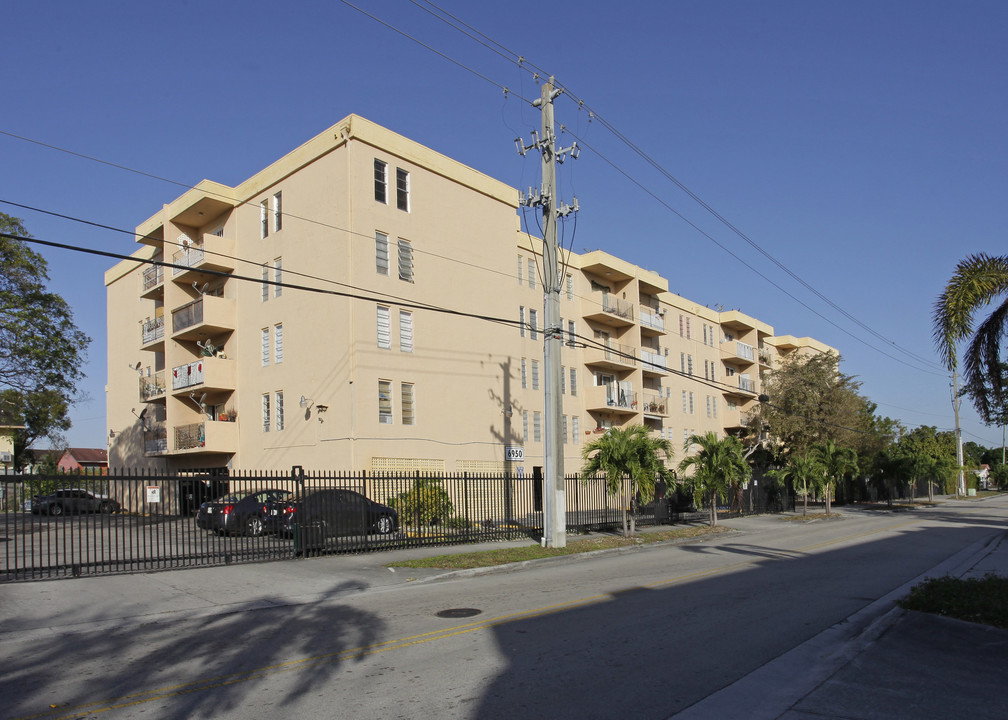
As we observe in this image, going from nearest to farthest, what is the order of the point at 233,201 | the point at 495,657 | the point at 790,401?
the point at 495,657, the point at 233,201, the point at 790,401

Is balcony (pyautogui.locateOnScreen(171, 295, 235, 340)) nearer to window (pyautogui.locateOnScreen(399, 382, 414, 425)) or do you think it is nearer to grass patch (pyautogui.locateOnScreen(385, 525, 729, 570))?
window (pyautogui.locateOnScreen(399, 382, 414, 425))

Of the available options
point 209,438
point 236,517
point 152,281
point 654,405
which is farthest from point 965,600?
point 152,281

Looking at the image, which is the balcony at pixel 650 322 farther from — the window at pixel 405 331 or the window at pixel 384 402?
the window at pixel 384 402

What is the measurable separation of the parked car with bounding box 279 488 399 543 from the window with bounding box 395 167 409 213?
14.1m

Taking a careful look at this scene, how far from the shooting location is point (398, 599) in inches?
492

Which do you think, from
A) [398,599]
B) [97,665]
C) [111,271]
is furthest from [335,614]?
[111,271]

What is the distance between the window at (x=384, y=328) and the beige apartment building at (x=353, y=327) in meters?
0.05

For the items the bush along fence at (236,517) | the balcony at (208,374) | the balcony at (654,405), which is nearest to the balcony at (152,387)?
the balcony at (208,374)

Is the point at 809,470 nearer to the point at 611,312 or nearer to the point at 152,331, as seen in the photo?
the point at 611,312

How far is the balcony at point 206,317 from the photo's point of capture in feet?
107

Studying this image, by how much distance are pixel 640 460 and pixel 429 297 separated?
37.4 feet

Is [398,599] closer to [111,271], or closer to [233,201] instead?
[233,201]

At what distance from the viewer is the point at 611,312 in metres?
42.2

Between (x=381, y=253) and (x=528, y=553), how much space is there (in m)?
14.1
